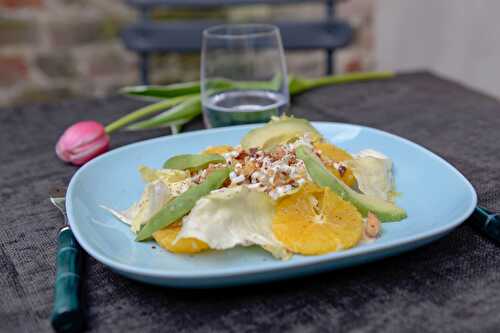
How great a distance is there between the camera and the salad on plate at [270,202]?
64 centimetres

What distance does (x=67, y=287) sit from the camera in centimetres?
60

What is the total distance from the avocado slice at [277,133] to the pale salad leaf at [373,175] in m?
0.09

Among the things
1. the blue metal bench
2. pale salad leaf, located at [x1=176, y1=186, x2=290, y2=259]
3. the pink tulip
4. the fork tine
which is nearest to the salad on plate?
pale salad leaf, located at [x1=176, y1=186, x2=290, y2=259]

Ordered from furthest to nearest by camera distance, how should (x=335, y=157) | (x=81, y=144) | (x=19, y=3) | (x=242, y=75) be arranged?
1. (x=19, y=3)
2. (x=242, y=75)
3. (x=81, y=144)
4. (x=335, y=157)

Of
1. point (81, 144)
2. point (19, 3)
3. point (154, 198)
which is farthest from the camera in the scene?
point (19, 3)

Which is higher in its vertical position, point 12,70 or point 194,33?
point 194,33

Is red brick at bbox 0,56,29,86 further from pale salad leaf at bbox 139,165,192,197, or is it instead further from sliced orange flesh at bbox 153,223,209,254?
sliced orange flesh at bbox 153,223,209,254

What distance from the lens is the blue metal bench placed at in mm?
1819

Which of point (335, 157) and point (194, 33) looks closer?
point (335, 157)

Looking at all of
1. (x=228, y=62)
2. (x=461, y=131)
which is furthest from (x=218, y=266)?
(x=461, y=131)

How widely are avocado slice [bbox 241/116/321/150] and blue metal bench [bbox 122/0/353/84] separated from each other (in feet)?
3.24

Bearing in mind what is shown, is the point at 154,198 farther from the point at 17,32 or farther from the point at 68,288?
the point at 17,32

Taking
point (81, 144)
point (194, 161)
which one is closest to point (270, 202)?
point (194, 161)

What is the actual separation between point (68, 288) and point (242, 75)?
629 millimetres
